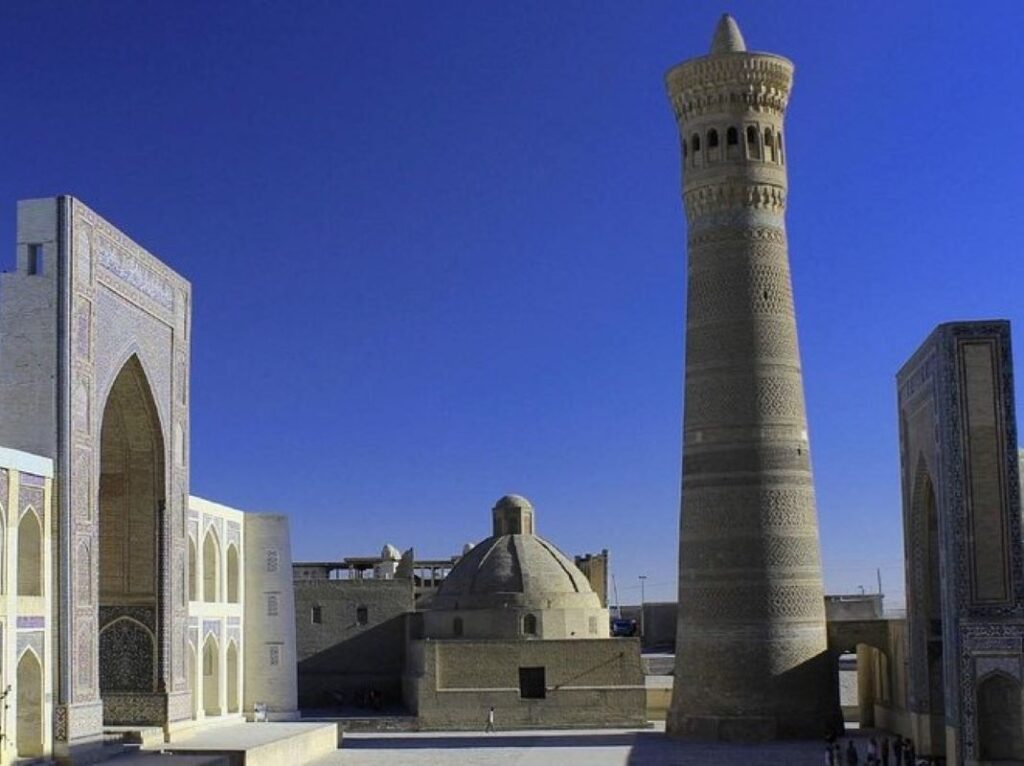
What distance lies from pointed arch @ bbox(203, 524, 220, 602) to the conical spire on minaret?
11.1 m

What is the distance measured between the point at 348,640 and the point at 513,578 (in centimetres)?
427

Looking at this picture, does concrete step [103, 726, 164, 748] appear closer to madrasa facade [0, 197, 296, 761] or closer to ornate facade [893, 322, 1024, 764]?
madrasa facade [0, 197, 296, 761]

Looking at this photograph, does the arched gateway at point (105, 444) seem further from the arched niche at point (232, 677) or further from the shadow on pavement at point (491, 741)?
the shadow on pavement at point (491, 741)

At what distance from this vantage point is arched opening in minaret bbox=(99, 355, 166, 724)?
65.0 feet

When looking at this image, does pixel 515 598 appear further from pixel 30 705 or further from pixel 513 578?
pixel 30 705

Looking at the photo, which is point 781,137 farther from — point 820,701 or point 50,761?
point 50,761

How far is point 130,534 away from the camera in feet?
65.5

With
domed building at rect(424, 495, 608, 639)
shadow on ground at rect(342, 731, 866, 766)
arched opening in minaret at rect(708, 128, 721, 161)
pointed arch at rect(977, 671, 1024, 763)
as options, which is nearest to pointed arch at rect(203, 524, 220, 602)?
shadow on ground at rect(342, 731, 866, 766)

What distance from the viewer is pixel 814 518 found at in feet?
81.0

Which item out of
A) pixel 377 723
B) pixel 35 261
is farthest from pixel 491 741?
pixel 35 261

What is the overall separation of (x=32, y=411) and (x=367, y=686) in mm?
17116

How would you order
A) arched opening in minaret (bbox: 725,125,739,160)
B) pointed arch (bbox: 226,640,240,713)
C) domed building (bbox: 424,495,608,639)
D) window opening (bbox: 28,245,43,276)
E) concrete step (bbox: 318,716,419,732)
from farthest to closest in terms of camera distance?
domed building (bbox: 424,495,608,639) → concrete step (bbox: 318,716,419,732) → arched opening in minaret (bbox: 725,125,739,160) → pointed arch (bbox: 226,640,240,713) → window opening (bbox: 28,245,43,276)

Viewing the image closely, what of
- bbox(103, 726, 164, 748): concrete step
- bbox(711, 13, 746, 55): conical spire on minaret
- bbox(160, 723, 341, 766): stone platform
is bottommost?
bbox(160, 723, 341, 766): stone platform

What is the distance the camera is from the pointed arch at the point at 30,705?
1586cm
